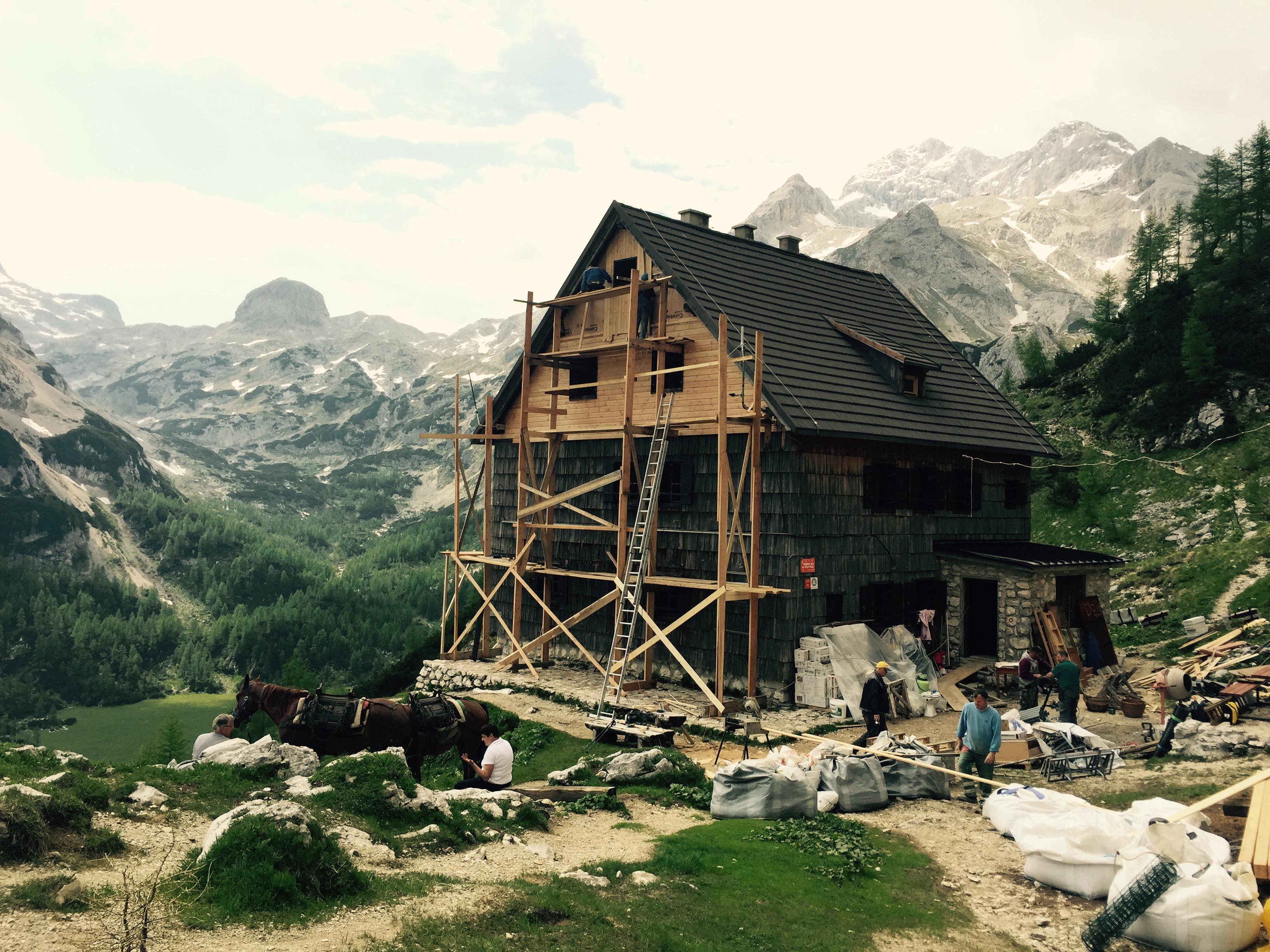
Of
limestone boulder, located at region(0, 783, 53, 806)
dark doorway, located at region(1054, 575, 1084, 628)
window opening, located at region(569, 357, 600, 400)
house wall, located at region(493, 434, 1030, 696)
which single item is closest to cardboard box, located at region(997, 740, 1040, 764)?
house wall, located at region(493, 434, 1030, 696)

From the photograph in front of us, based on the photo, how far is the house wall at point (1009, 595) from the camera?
21141 mm

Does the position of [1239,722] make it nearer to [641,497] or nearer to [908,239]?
[641,497]

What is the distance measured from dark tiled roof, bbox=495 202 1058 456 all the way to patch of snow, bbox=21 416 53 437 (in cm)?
15845

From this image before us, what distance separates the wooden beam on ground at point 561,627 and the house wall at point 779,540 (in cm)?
68

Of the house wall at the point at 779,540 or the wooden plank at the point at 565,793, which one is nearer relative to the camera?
the wooden plank at the point at 565,793

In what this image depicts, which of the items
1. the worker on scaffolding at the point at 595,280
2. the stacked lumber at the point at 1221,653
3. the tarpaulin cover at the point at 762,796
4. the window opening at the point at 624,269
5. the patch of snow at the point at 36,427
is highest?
the patch of snow at the point at 36,427

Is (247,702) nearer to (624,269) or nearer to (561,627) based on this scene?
(561,627)

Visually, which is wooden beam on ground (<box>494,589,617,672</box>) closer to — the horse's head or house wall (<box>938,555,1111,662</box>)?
the horse's head

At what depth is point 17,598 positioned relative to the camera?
365 ft

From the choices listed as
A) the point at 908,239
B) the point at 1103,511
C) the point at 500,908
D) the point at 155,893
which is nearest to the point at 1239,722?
the point at 500,908

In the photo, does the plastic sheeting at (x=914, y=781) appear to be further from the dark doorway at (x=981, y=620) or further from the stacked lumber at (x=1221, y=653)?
the dark doorway at (x=981, y=620)

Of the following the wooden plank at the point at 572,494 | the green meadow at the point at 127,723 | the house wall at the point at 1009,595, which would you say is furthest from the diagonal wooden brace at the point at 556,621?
the green meadow at the point at 127,723

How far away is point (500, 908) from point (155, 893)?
2742 mm

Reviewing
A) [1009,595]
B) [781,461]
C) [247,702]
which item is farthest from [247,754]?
[1009,595]
